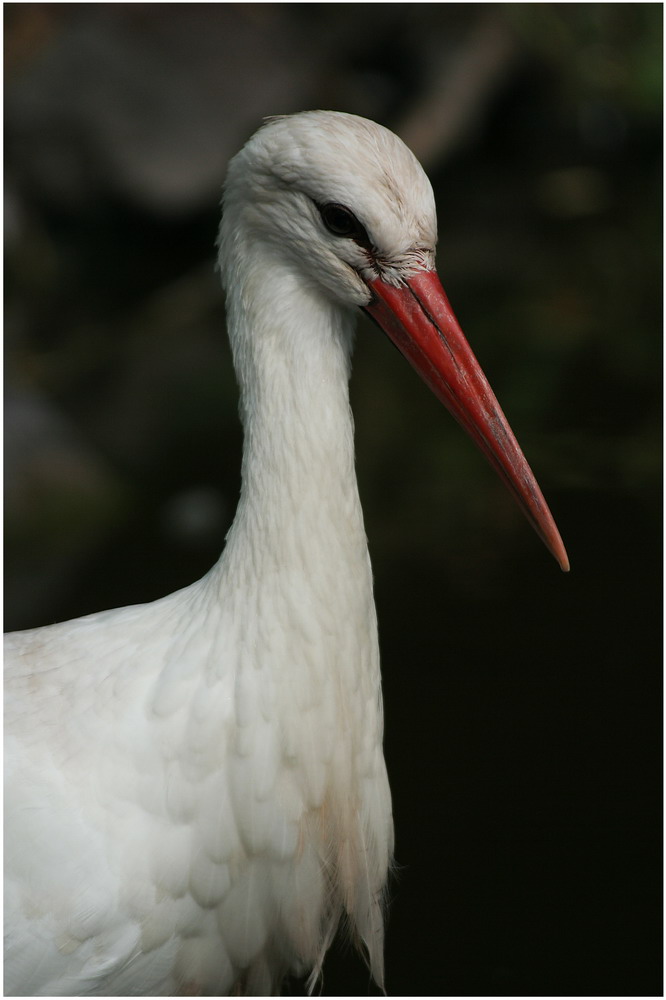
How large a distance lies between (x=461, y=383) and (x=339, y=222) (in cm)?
32

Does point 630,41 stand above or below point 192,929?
above

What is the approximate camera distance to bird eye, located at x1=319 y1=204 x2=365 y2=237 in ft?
5.65

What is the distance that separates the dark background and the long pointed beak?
1549mm

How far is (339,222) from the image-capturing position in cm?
174

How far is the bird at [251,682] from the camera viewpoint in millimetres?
1815

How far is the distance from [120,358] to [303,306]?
13.9ft

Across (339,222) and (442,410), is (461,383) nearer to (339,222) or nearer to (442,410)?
(339,222)

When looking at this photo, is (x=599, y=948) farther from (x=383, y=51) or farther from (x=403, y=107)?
(x=383, y=51)

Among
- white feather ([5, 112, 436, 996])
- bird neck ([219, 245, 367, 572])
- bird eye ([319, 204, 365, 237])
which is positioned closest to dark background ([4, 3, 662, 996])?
white feather ([5, 112, 436, 996])

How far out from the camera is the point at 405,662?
A: 12.5 ft

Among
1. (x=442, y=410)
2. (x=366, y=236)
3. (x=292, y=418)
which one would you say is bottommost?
(x=292, y=418)

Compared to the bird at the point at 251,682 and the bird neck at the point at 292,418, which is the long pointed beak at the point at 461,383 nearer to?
the bird at the point at 251,682

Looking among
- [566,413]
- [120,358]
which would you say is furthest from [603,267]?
[120,358]

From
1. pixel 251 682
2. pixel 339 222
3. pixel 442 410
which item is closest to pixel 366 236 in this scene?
pixel 339 222
